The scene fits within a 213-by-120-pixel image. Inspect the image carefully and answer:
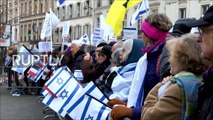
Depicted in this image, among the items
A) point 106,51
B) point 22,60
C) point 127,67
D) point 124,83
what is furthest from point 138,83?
point 22,60

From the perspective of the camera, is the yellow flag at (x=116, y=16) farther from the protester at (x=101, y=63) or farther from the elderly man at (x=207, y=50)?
the elderly man at (x=207, y=50)

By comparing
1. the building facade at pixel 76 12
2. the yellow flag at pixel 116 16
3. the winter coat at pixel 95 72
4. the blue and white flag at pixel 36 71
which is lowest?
the blue and white flag at pixel 36 71

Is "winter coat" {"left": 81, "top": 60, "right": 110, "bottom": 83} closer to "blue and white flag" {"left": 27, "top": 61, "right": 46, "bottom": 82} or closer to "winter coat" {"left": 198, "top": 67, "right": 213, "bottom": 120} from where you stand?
"winter coat" {"left": 198, "top": 67, "right": 213, "bottom": 120}

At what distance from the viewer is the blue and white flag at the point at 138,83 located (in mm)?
4633

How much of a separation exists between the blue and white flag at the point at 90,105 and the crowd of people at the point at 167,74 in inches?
9.5

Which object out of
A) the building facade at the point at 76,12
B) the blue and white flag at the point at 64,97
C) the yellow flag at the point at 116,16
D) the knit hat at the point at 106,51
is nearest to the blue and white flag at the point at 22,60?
the yellow flag at the point at 116,16

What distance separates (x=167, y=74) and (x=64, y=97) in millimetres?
3541

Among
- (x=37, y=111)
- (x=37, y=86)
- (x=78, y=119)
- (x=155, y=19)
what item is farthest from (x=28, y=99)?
(x=155, y=19)

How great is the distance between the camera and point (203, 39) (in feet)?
9.60

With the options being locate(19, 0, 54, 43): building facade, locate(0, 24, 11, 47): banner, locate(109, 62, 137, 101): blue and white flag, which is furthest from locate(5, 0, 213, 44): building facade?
locate(109, 62, 137, 101): blue and white flag

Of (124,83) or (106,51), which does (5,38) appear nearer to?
(106,51)

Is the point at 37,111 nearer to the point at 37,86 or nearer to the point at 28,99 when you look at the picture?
the point at 28,99

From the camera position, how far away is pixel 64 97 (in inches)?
298

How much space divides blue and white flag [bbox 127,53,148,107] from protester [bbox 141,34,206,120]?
0.87m
